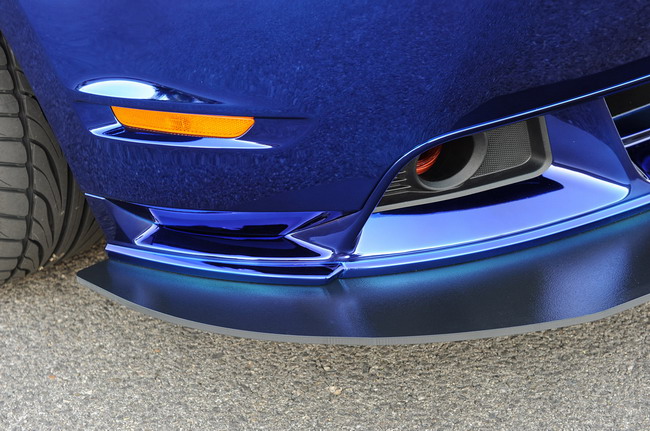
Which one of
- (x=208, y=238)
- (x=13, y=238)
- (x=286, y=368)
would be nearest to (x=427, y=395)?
(x=286, y=368)

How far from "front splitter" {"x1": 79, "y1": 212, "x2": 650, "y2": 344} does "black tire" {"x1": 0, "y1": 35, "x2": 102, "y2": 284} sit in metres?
0.42

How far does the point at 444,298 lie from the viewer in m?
1.27

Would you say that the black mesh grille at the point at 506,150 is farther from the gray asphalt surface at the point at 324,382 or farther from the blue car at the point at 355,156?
the gray asphalt surface at the point at 324,382

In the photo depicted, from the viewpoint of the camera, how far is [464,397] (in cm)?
145

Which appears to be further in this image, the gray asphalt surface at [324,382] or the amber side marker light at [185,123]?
the gray asphalt surface at [324,382]

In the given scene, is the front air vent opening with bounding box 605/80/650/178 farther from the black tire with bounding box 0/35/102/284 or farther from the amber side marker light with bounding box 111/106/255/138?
the black tire with bounding box 0/35/102/284

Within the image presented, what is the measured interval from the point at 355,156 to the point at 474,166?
0.89 ft

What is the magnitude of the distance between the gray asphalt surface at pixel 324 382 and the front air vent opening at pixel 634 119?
39 cm

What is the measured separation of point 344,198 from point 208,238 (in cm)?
30

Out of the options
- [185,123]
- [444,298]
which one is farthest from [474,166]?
[185,123]

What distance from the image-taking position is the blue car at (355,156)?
43.4 inches

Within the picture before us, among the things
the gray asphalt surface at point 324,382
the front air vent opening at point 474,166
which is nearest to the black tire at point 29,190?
the gray asphalt surface at point 324,382

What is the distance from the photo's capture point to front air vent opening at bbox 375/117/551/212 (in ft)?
4.37

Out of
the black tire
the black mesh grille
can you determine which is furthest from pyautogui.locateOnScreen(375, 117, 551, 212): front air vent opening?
the black tire
